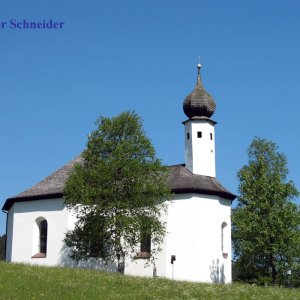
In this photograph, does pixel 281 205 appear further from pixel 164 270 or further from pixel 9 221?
pixel 9 221

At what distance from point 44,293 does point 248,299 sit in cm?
693

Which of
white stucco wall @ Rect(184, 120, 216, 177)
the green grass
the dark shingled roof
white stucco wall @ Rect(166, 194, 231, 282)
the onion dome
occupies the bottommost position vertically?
the green grass

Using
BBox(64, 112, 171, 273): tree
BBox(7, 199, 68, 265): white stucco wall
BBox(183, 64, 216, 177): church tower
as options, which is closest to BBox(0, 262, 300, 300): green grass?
BBox(64, 112, 171, 273): tree

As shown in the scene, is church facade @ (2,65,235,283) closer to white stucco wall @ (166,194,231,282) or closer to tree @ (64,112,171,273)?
white stucco wall @ (166,194,231,282)

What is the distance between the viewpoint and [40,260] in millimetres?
36906

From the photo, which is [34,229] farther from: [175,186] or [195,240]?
[195,240]

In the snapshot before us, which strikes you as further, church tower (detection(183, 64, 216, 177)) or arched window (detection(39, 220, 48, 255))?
church tower (detection(183, 64, 216, 177))

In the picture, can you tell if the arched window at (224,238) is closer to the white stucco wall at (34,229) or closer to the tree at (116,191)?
Result: the tree at (116,191)

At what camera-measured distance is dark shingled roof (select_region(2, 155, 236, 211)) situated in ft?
117

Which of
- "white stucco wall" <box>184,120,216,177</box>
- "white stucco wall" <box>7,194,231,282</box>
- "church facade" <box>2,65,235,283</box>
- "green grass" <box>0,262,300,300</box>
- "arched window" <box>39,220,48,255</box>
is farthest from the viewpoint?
"white stucco wall" <box>184,120,216,177</box>

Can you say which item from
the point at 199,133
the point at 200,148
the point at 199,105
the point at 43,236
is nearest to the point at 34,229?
the point at 43,236

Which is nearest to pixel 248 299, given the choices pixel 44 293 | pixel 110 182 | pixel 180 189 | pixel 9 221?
pixel 44 293

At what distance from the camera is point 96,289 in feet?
62.9

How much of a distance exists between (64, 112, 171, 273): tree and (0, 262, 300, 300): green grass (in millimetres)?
7750
